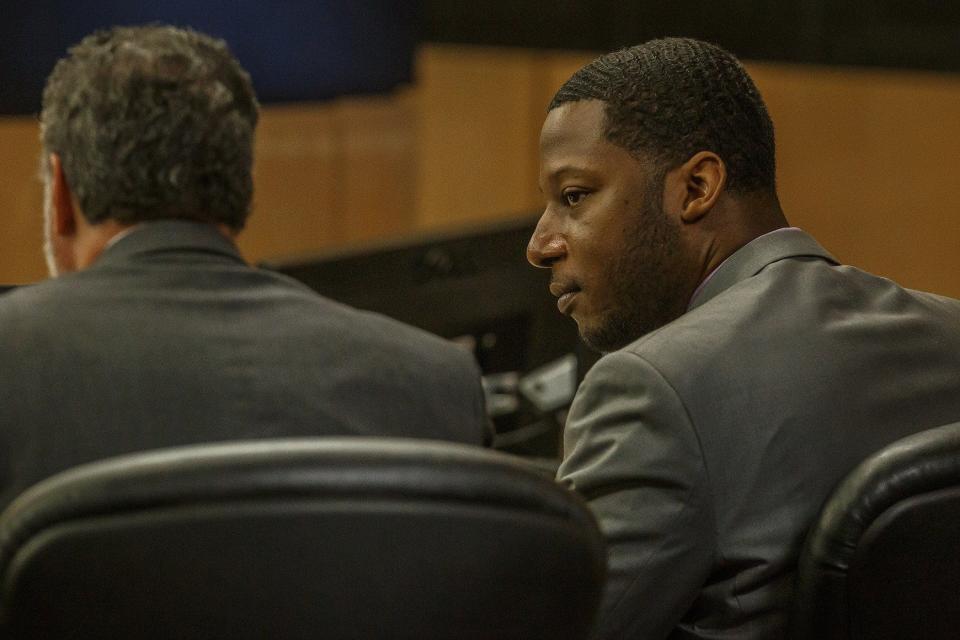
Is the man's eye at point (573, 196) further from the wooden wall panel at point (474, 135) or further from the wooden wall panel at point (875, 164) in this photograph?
the wooden wall panel at point (474, 135)

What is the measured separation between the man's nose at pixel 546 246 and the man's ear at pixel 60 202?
54 cm

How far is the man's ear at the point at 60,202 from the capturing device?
1126 millimetres

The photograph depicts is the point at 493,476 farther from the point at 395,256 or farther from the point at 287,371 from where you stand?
the point at 395,256

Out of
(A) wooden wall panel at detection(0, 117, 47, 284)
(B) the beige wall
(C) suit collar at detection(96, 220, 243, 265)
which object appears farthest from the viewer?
(B) the beige wall

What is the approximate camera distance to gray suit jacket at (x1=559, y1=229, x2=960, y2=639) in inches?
46.9

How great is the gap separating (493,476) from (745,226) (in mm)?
691

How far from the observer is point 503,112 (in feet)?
16.6

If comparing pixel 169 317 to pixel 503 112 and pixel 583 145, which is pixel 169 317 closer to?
pixel 583 145

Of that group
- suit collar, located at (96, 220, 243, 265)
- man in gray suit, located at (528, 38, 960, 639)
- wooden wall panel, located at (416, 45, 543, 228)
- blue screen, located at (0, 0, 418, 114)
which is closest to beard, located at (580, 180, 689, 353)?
man in gray suit, located at (528, 38, 960, 639)

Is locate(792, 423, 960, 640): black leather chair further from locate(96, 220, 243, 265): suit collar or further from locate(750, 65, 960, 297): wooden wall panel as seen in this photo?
locate(750, 65, 960, 297): wooden wall panel

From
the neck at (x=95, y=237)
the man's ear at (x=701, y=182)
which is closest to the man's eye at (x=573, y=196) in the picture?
the man's ear at (x=701, y=182)

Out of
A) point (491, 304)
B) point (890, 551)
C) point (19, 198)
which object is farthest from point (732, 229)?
point (19, 198)

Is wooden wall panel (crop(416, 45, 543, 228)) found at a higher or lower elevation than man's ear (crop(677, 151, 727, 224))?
lower

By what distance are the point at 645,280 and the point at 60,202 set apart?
0.61 m
